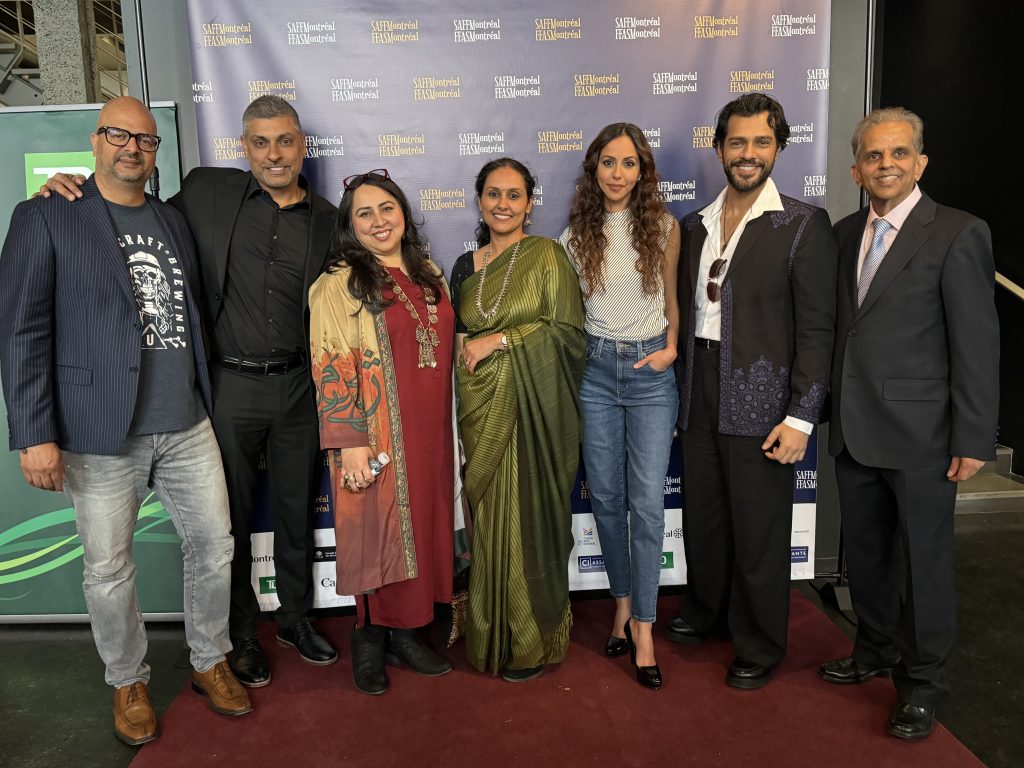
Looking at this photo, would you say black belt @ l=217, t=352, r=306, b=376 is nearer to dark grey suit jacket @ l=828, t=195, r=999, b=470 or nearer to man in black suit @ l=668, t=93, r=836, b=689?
man in black suit @ l=668, t=93, r=836, b=689

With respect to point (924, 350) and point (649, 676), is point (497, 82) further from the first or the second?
point (649, 676)

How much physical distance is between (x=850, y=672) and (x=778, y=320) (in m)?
1.23

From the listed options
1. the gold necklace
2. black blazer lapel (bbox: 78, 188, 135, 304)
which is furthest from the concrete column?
A: the gold necklace

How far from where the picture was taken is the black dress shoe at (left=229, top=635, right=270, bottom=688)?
2.47 meters

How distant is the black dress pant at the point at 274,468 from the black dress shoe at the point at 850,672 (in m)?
1.88

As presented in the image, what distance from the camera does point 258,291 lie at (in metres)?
2.37

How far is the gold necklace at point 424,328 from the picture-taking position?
225cm

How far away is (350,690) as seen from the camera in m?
2.44

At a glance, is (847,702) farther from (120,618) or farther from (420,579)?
(120,618)

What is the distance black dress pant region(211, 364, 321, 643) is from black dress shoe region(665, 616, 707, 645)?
4.55 feet

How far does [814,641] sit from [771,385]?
1.12 meters

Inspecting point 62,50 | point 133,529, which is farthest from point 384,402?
point 62,50

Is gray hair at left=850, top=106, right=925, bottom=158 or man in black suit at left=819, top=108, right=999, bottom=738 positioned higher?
gray hair at left=850, top=106, right=925, bottom=158

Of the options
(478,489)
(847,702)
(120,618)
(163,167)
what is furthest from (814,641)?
(163,167)
